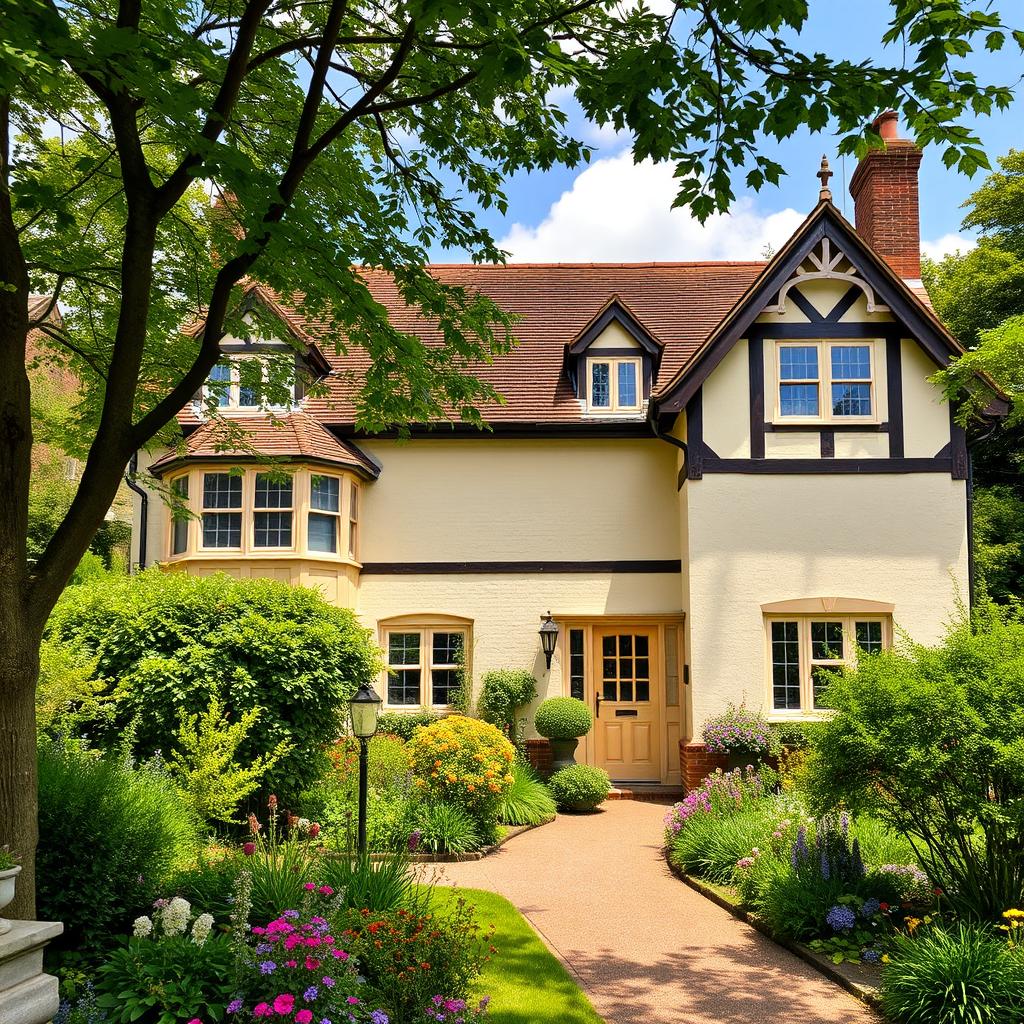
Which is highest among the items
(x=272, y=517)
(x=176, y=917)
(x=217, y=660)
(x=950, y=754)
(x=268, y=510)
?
(x=268, y=510)

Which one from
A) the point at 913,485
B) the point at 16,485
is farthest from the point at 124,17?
the point at 913,485

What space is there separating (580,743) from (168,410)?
1234 centimetres

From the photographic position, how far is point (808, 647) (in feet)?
49.3

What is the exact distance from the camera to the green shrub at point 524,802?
13227mm

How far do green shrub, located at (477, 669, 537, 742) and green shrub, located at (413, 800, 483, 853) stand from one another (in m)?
4.24

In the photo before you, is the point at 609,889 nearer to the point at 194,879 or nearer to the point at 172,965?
the point at 194,879

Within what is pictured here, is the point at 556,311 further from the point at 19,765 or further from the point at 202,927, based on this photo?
the point at 202,927

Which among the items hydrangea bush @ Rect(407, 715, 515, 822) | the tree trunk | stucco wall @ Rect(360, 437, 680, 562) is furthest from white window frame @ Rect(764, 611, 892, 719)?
the tree trunk

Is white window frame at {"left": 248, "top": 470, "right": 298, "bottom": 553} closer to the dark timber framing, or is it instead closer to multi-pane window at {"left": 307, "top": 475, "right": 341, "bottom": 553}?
multi-pane window at {"left": 307, "top": 475, "right": 341, "bottom": 553}

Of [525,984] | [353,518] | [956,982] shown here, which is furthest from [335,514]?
[956,982]

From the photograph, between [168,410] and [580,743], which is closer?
[168,410]

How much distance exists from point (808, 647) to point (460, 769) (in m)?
6.52

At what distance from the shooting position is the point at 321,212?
7574 millimetres

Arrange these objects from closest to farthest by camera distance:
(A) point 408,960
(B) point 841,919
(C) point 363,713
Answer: (A) point 408,960
(B) point 841,919
(C) point 363,713
